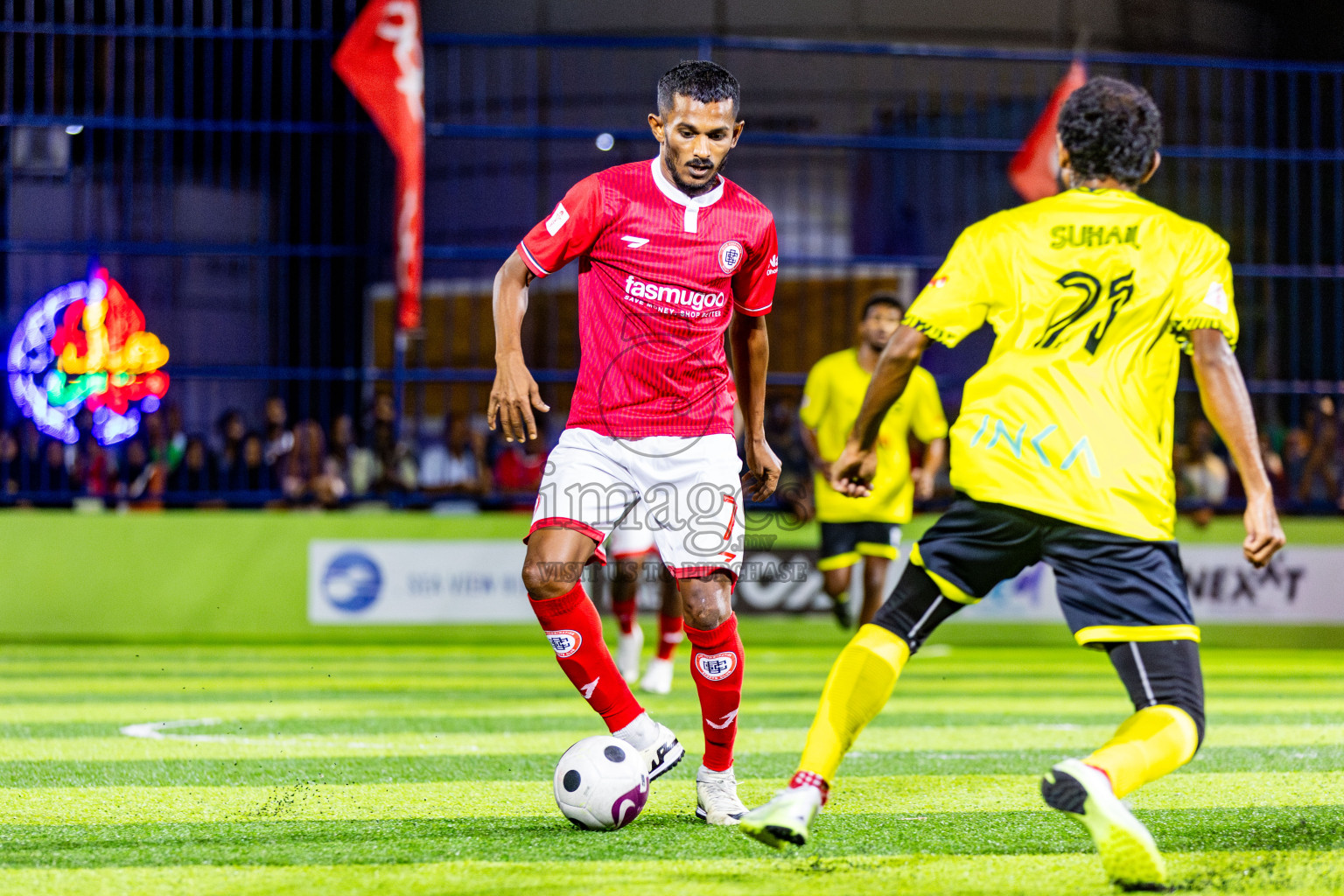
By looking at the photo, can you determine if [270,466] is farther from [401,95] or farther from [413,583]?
[401,95]

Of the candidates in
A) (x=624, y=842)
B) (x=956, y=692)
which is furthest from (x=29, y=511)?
(x=624, y=842)

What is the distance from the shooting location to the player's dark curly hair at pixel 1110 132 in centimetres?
335

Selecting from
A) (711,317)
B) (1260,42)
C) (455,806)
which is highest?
(1260,42)

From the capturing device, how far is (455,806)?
4.31 meters

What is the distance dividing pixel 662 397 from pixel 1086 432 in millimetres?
1335

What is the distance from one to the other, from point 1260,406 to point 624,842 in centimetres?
934

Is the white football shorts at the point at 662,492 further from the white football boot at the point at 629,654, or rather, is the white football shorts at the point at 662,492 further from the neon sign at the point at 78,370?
the neon sign at the point at 78,370

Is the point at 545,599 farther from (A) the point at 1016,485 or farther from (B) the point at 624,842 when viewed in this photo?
(A) the point at 1016,485

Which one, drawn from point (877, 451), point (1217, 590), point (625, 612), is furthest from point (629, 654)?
point (1217, 590)

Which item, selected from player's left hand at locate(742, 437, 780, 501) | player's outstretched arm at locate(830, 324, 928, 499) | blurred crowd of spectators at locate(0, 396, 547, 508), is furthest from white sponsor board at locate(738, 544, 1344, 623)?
player's outstretched arm at locate(830, 324, 928, 499)

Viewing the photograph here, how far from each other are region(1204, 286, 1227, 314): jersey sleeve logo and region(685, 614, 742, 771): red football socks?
155 centimetres

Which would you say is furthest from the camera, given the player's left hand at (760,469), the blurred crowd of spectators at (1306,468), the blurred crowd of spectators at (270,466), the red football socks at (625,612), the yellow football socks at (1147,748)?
the blurred crowd of spectators at (1306,468)

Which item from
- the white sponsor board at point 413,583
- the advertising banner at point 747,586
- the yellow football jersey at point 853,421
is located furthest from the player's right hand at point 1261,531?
the white sponsor board at point 413,583

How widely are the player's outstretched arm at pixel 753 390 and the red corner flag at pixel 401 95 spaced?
6773mm
